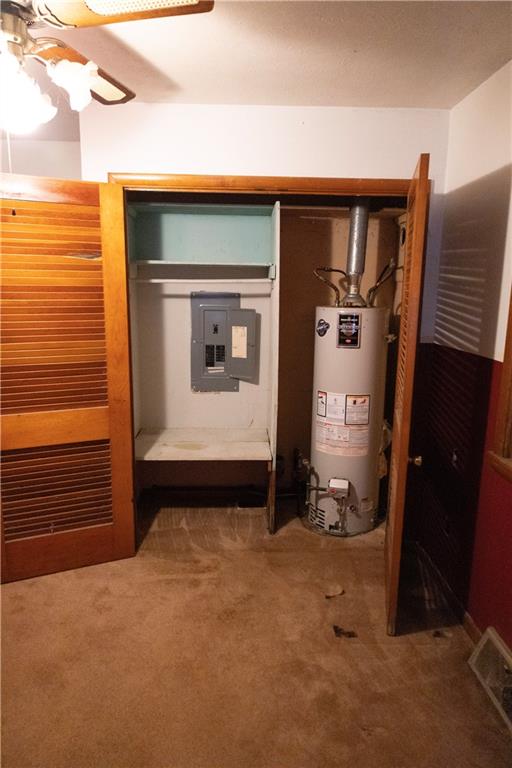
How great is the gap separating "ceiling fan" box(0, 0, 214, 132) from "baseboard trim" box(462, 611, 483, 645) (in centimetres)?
229

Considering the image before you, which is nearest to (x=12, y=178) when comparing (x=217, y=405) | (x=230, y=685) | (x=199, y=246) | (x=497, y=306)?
(x=199, y=246)

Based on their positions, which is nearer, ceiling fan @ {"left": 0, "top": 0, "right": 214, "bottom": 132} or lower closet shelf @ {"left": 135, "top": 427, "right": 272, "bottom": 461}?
ceiling fan @ {"left": 0, "top": 0, "right": 214, "bottom": 132}

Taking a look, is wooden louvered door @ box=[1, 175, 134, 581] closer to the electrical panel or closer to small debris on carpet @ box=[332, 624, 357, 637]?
the electrical panel

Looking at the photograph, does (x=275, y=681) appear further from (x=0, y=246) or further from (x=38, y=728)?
(x=0, y=246)

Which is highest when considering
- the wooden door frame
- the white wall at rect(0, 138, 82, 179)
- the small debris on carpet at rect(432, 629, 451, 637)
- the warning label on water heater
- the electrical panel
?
the white wall at rect(0, 138, 82, 179)

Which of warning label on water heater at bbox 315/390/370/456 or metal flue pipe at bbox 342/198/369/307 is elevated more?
metal flue pipe at bbox 342/198/369/307

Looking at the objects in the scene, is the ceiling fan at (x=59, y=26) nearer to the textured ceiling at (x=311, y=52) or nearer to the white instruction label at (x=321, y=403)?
the textured ceiling at (x=311, y=52)

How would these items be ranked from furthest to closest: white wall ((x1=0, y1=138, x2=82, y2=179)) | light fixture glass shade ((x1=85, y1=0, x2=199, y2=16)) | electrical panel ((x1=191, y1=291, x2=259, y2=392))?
white wall ((x1=0, y1=138, x2=82, y2=179)) < electrical panel ((x1=191, y1=291, x2=259, y2=392)) < light fixture glass shade ((x1=85, y1=0, x2=199, y2=16))

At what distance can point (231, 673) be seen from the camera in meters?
1.71

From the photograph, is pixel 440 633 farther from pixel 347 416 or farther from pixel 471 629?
pixel 347 416

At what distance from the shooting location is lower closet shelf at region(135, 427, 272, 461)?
102 inches

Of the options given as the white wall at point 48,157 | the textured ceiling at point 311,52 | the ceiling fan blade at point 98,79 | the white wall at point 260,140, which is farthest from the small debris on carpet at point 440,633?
the white wall at point 48,157

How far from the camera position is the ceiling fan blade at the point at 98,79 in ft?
4.51

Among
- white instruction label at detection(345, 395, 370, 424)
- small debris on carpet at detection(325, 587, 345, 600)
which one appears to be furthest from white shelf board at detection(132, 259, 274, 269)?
small debris on carpet at detection(325, 587, 345, 600)
